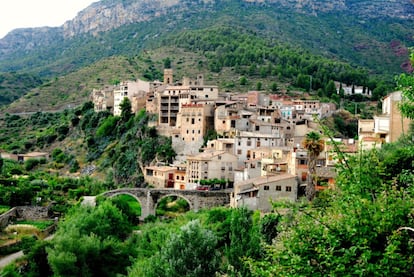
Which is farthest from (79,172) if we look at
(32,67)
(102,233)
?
(32,67)

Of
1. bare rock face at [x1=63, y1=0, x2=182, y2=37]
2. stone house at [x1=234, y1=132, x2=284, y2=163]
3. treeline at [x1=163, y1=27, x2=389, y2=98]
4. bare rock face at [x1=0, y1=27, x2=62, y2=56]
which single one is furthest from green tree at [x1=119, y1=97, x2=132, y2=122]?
bare rock face at [x1=0, y1=27, x2=62, y2=56]

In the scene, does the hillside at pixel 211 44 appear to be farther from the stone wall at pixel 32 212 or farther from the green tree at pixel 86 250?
the stone wall at pixel 32 212

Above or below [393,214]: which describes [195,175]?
below

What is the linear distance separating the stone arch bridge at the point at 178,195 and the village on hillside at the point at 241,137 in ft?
5.42

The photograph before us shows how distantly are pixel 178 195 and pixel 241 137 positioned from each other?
6303 millimetres

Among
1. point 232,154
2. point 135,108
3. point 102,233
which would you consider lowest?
point 102,233

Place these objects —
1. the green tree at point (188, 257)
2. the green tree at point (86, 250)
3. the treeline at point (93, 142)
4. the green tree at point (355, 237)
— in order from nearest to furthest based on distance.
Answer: the green tree at point (355, 237) < the green tree at point (188, 257) < the green tree at point (86, 250) < the treeline at point (93, 142)

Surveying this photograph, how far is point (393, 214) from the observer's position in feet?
18.8

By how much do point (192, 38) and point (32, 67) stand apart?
49706mm

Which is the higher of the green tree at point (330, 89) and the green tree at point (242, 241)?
the green tree at point (330, 89)

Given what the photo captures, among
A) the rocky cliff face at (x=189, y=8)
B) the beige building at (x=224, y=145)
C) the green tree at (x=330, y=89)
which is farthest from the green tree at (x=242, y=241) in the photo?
the rocky cliff face at (x=189, y=8)

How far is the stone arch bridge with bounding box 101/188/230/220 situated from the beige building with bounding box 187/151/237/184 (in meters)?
2.17

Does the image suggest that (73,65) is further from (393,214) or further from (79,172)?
(393,214)

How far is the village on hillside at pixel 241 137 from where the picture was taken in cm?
2752
